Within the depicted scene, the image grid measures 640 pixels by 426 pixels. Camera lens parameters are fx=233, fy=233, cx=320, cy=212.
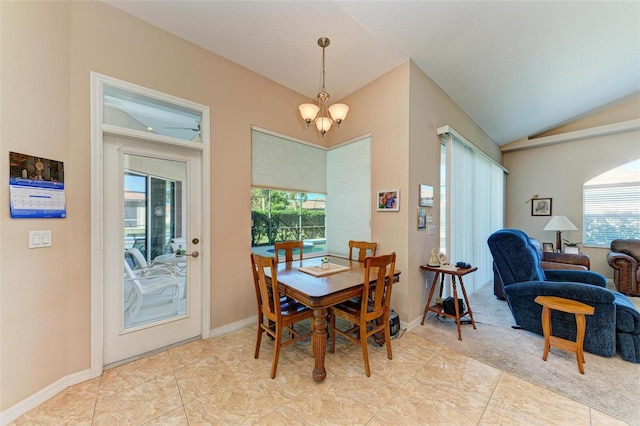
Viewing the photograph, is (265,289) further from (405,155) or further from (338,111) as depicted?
(405,155)

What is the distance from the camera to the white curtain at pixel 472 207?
3467 millimetres

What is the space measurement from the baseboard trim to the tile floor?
5 cm

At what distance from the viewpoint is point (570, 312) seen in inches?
83.9

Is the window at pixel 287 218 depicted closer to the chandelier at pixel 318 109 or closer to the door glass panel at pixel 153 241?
the door glass panel at pixel 153 241

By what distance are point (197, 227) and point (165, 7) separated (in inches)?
82.2

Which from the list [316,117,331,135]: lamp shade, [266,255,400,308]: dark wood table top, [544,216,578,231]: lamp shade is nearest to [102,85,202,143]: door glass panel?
[316,117,331,135]: lamp shade

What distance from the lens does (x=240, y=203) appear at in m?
2.86

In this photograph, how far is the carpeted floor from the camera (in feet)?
5.67

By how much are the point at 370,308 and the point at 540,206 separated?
585cm

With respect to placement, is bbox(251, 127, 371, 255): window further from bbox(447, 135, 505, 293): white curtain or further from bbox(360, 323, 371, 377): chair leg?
bbox(360, 323, 371, 377): chair leg

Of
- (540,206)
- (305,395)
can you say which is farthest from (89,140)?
(540,206)

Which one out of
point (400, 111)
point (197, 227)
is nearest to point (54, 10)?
point (197, 227)

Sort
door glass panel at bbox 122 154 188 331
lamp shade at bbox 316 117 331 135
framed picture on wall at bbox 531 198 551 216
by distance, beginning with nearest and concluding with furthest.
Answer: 1. door glass panel at bbox 122 154 188 331
2. lamp shade at bbox 316 117 331 135
3. framed picture on wall at bbox 531 198 551 216

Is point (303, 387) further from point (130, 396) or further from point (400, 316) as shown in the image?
point (400, 316)
